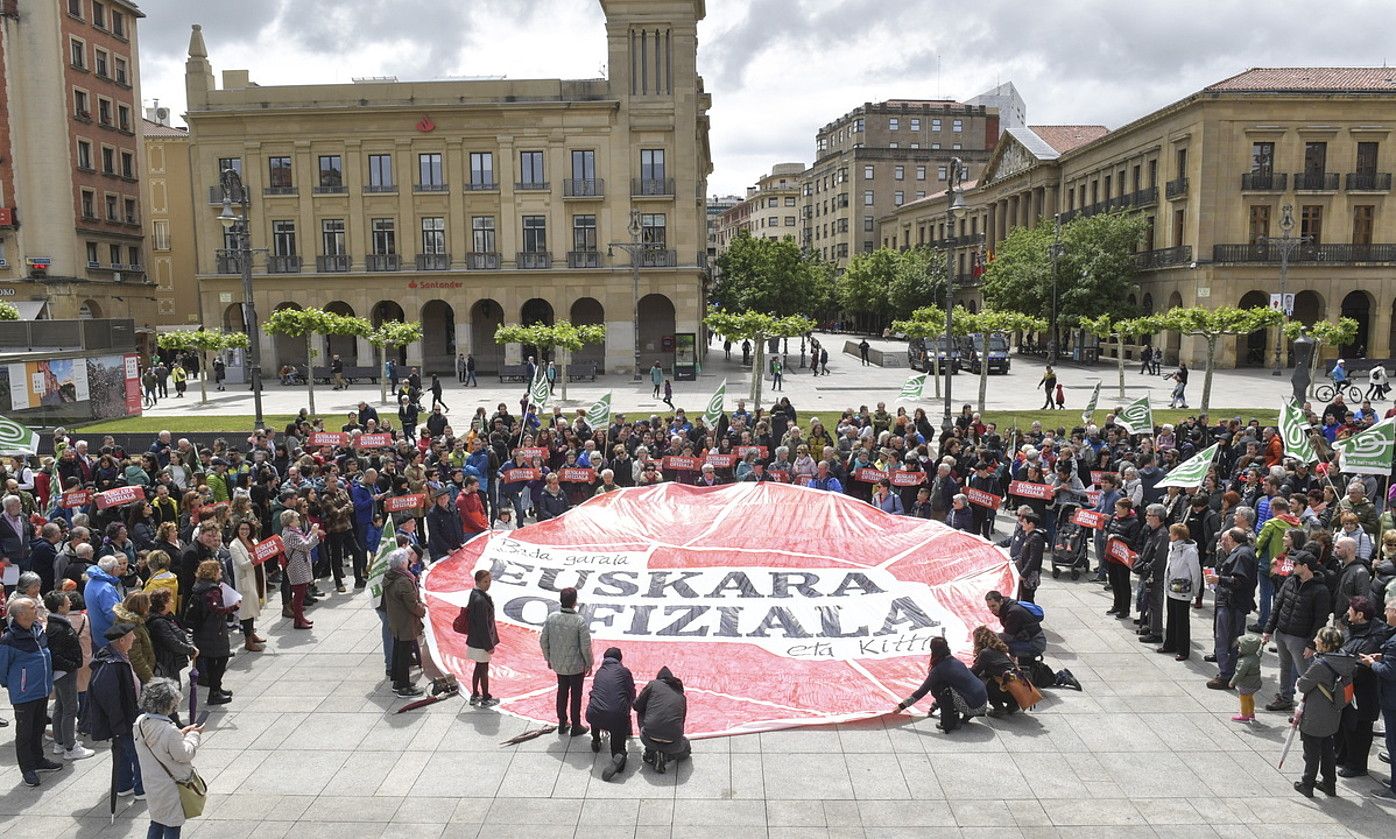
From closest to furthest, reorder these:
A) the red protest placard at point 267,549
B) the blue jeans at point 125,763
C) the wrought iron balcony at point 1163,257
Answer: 1. the blue jeans at point 125,763
2. the red protest placard at point 267,549
3. the wrought iron balcony at point 1163,257

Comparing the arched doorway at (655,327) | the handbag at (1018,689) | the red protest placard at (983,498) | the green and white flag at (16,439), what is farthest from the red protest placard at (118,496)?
the arched doorway at (655,327)

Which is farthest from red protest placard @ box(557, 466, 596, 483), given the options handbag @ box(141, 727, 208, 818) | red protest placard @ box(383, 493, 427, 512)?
handbag @ box(141, 727, 208, 818)

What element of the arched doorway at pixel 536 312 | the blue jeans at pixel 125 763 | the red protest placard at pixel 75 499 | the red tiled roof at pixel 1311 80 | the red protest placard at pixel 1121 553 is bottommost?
the blue jeans at pixel 125 763

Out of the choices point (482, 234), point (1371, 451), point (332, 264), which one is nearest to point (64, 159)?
point (332, 264)

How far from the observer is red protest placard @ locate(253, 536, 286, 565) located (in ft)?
43.1

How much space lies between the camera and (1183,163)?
56.4 metres

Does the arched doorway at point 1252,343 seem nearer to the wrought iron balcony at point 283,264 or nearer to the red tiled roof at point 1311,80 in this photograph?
the red tiled roof at point 1311,80

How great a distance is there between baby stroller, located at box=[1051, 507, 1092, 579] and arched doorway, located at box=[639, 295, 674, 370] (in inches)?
1747

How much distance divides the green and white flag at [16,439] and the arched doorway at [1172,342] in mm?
55706

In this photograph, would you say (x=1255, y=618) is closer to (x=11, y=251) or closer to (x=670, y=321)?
(x=670, y=321)

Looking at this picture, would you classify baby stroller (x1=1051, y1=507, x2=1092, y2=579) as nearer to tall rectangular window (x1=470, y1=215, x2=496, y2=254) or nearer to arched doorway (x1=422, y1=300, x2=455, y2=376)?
tall rectangular window (x1=470, y1=215, x2=496, y2=254)

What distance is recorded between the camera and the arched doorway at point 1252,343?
55.2 metres

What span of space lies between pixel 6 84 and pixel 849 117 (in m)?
88.1

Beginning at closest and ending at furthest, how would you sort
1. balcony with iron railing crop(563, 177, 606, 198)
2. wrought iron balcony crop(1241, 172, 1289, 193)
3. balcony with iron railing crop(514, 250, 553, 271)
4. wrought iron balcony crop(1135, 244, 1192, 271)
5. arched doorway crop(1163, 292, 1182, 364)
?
1. balcony with iron railing crop(563, 177, 606, 198)
2. wrought iron balcony crop(1241, 172, 1289, 193)
3. balcony with iron railing crop(514, 250, 553, 271)
4. wrought iron balcony crop(1135, 244, 1192, 271)
5. arched doorway crop(1163, 292, 1182, 364)
